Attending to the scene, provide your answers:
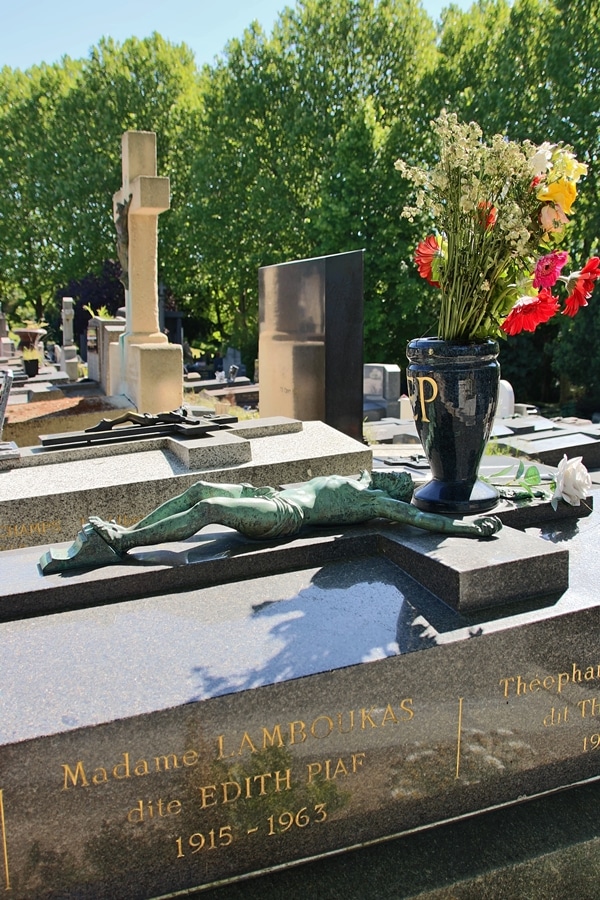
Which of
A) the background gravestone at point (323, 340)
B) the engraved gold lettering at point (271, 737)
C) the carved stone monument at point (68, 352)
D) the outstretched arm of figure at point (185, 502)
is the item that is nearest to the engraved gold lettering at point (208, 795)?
the engraved gold lettering at point (271, 737)

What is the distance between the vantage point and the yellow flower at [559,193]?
3230 millimetres

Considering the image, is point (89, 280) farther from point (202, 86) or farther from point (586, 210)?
point (586, 210)

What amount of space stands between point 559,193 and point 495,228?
0.96 feet

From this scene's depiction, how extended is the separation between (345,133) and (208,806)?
71.2ft

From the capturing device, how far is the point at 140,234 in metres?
10.5

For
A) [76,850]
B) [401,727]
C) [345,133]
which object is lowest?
[76,850]

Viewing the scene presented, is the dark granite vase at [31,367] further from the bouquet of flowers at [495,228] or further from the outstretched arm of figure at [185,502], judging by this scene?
the bouquet of flowers at [495,228]

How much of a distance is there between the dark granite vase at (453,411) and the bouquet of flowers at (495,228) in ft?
0.54

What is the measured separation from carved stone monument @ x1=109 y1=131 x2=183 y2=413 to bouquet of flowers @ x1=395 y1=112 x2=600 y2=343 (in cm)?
651

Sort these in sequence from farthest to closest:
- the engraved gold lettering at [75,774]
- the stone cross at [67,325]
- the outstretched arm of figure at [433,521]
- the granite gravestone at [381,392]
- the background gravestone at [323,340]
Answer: the stone cross at [67,325]
the granite gravestone at [381,392]
the background gravestone at [323,340]
the outstretched arm of figure at [433,521]
the engraved gold lettering at [75,774]

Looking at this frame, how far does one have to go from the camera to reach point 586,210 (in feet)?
71.4

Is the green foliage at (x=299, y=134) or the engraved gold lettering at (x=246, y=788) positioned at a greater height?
the green foliage at (x=299, y=134)

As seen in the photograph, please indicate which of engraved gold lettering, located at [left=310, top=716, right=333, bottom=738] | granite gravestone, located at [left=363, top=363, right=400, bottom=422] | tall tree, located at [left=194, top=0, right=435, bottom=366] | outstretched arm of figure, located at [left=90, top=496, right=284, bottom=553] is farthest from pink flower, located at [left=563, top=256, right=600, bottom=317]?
tall tree, located at [left=194, top=0, right=435, bottom=366]

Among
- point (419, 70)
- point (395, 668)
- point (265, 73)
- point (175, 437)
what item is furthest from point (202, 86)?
point (395, 668)
